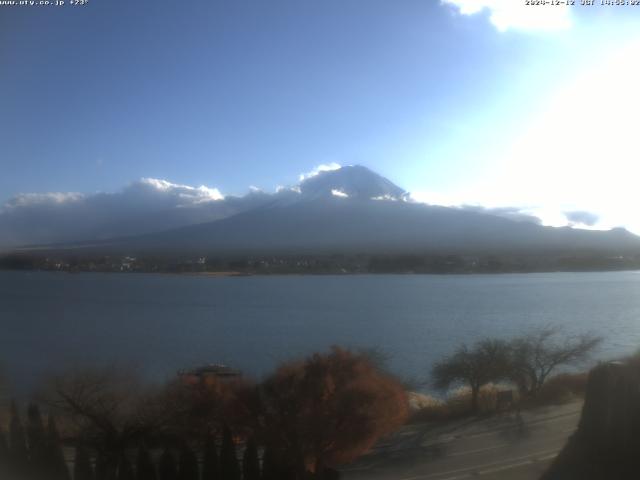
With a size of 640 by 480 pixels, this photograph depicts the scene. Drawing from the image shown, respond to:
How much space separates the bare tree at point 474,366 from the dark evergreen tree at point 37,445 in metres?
3.74

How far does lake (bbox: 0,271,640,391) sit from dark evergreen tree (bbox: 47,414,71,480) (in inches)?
70.4

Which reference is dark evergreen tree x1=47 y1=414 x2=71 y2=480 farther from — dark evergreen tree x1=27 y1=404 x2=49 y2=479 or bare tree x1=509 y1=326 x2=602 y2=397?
bare tree x1=509 y1=326 x2=602 y2=397

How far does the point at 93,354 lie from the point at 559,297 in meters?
8.25

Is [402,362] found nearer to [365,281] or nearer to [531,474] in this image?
[531,474]

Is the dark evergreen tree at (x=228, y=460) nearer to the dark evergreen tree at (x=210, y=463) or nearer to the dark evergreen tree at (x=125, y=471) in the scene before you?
the dark evergreen tree at (x=210, y=463)

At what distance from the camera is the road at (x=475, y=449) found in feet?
12.7

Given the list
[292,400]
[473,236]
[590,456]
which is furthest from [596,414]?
[473,236]

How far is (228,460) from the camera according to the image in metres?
3.84

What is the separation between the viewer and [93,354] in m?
6.75

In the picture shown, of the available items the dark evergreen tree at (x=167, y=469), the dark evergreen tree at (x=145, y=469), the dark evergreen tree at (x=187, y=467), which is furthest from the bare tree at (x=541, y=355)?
the dark evergreen tree at (x=145, y=469)

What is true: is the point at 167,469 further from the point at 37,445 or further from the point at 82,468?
the point at 37,445

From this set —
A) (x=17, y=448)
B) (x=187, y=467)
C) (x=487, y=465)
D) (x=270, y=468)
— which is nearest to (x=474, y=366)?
(x=487, y=465)

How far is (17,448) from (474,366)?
434cm

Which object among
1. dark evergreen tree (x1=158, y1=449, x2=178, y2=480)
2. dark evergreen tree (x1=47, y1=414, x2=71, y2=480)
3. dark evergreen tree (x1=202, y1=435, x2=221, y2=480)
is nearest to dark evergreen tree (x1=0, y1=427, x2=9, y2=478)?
dark evergreen tree (x1=47, y1=414, x2=71, y2=480)
